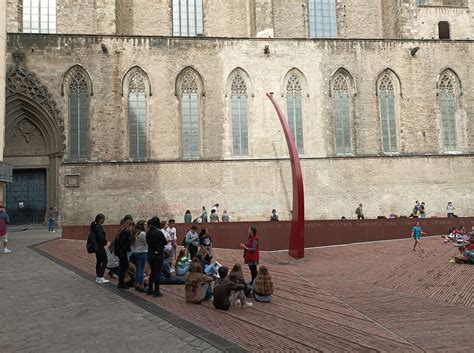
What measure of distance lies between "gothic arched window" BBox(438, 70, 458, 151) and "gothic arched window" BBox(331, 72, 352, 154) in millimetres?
6102

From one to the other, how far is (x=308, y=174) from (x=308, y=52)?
7.42m

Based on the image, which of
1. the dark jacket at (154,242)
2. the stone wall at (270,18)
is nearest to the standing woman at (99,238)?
the dark jacket at (154,242)

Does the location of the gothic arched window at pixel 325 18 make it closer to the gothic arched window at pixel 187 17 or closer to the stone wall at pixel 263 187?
the gothic arched window at pixel 187 17

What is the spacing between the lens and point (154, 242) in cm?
816

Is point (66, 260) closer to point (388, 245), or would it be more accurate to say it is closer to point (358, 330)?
point (358, 330)

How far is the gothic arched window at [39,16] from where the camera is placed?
92.6 feet

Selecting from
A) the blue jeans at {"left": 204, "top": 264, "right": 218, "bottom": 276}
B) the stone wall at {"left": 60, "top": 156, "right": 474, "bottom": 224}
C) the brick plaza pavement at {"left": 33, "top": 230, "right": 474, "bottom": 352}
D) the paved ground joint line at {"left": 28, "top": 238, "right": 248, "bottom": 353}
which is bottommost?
the brick plaza pavement at {"left": 33, "top": 230, "right": 474, "bottom": 352}

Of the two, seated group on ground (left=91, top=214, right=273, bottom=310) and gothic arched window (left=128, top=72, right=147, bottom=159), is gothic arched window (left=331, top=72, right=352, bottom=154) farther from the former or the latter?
seated group on ground (left=91, top=214, right=273, bottom=310)

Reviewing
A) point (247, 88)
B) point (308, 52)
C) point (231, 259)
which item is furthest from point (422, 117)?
point (231, 259)

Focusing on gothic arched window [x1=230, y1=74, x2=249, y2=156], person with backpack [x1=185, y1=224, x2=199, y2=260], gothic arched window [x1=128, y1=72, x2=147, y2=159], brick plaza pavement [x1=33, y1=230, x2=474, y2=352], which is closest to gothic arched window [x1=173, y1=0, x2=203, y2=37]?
gothic arched window [x1=230, y1=74, x2=249, y2=156]

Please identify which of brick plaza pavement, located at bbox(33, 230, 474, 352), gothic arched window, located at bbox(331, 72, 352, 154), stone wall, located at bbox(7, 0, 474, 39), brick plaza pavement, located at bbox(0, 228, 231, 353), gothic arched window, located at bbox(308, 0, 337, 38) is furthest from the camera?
gothic arched window, located at bbox(308, 0, 337, 38)

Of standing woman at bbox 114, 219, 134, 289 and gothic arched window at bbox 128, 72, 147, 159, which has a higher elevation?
gothic arched window at bbox 128, 72, 147, 159

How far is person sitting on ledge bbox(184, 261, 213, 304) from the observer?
810cm

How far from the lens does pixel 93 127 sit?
24438 mm
